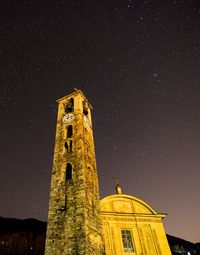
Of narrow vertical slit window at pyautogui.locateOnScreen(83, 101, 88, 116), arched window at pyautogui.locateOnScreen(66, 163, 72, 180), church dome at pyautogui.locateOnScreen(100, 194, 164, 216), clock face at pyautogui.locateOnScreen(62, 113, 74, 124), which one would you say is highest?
narrow vertical slit window at pyautogui.locateOnScreen(83, 101, 88, 116)

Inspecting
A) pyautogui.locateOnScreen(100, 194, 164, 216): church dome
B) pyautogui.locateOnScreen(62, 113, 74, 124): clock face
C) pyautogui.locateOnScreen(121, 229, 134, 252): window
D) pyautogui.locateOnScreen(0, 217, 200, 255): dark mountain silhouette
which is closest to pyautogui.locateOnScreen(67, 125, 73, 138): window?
pyautogui.locateOnScreen(62, 113, 74, 124): clock face

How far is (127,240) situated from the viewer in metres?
18.0

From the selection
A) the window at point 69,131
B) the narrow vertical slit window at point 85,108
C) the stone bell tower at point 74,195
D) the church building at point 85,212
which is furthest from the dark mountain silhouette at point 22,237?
the window at point 69,131

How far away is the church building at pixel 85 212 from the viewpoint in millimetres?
13445

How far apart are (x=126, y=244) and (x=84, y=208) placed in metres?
6.59

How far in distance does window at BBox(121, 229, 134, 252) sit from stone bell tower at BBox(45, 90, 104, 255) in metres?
3.85

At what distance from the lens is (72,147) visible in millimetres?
18656

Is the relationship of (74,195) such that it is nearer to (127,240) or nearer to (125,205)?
(127,240)

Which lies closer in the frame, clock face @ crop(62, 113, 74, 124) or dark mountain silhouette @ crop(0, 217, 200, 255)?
clock face @ crop(62, 113, 74, 124)

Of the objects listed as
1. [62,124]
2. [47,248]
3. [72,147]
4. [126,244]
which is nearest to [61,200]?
[47,248]

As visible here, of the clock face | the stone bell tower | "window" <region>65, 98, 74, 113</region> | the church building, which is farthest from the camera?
"window" <region>65, 98, 74, 113</region>

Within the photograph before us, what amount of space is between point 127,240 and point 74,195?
6.91 metres

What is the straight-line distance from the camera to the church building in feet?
44.1

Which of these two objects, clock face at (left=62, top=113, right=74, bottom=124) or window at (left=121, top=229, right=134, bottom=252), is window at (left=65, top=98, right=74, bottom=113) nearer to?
clock face at (left=62, top=113, right=74, bottom=124)
